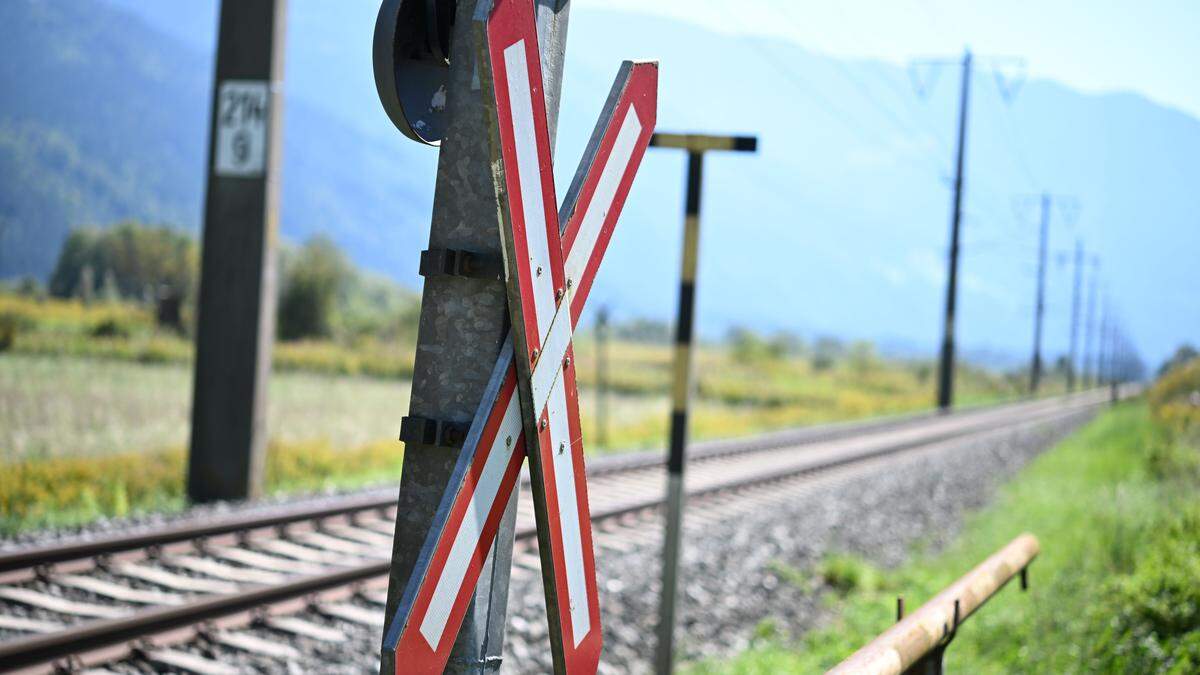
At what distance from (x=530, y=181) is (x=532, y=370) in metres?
0.29

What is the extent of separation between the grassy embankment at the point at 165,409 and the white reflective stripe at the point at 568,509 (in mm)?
6391

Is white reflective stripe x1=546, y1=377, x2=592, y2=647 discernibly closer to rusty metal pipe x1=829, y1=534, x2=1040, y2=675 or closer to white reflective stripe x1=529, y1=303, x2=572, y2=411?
white reflective stripe x1=529, y1=303, x2=572, y2=411

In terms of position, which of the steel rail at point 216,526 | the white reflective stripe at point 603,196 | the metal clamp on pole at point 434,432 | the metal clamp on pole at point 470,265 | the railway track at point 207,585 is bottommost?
the railway track at point 207,585

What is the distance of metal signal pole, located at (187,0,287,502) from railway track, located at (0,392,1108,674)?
3.07ft

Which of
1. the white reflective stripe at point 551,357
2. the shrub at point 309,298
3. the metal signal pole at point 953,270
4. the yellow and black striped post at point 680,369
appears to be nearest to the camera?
the white reflective stripe at point 551,357

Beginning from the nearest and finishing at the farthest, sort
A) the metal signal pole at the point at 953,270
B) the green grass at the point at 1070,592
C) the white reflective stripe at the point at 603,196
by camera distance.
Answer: the white reflective stripe at the point at 603,196 < the green grass at the point at 1070,592 < the metal signal pole at the point at 953,270

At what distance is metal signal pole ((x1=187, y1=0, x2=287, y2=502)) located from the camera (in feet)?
29.0

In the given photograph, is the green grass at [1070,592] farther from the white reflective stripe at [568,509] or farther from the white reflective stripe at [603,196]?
the white reflective stripe at [603,196]

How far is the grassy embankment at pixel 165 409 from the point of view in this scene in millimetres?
9148

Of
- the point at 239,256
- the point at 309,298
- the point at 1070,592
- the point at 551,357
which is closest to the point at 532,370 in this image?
the point at 551,357

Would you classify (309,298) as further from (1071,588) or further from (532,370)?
(532,370)

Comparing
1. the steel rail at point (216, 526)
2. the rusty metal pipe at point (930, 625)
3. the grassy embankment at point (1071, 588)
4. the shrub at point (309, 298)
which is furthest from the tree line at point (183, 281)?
the rusty metal pipe at point (930, 625)

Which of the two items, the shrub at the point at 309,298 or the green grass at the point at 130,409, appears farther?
the shrub at the point at 309,298

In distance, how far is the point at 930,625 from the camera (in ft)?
9.52
